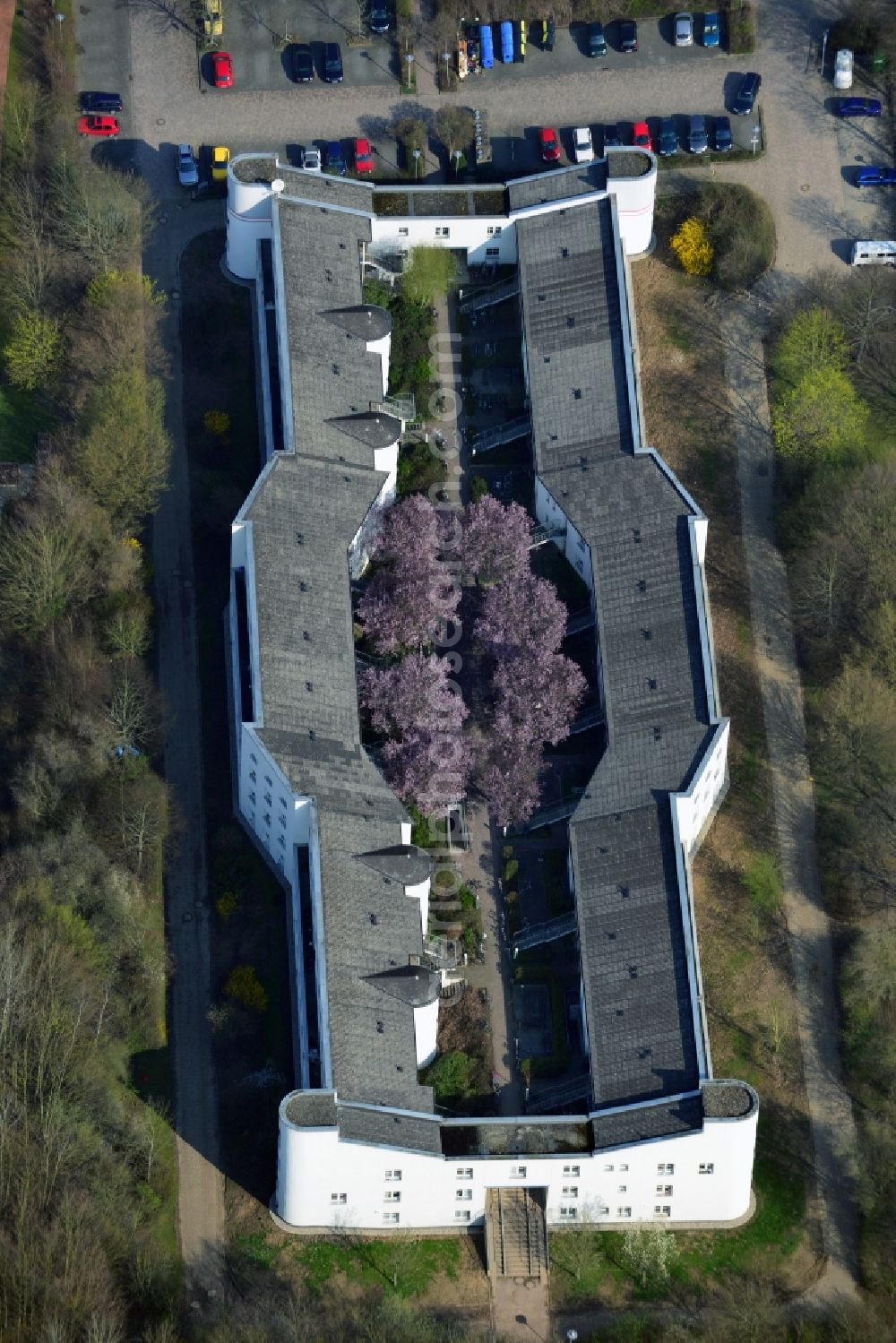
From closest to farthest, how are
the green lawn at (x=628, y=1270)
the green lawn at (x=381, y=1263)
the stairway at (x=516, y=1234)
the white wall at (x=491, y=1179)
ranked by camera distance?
the white wall at (x=491, y=1179) → the green lawn at (x=381, y=1263) → the green lawn at (x=628, y=1270) → the stairway at (x=516, y=1234)

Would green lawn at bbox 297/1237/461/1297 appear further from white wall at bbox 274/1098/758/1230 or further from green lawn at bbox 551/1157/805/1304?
green lawn at bbox 551/1157/805/1304

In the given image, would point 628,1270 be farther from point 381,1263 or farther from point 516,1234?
point 381,1263

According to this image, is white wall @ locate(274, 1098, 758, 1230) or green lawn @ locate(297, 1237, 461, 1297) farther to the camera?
green lawn @ locate(297, 1237, 461, 1297)

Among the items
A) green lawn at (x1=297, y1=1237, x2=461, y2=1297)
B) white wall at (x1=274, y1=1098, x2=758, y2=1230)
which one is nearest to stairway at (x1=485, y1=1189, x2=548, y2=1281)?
white wall at (x1=274, y1=1098, x2=758, y2=1230)

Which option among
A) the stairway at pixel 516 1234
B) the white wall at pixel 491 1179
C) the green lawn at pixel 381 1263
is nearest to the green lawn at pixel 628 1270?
the stairway at pixel 516 1234

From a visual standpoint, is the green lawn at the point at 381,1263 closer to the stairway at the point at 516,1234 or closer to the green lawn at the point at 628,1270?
the stairway at the point at 516,1234

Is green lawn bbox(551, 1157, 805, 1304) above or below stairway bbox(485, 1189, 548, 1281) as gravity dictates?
below
